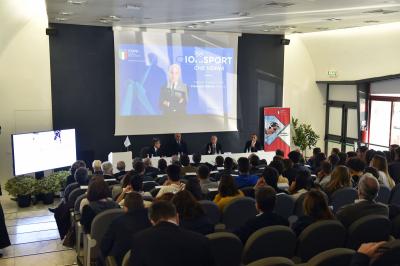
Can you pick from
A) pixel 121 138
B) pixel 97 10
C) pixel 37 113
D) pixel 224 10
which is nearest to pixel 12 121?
pixel 37 113

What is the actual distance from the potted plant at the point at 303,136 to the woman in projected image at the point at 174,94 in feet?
12.4

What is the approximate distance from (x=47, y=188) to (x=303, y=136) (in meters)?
7.71

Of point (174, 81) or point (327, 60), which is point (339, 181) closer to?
point (174, 81)

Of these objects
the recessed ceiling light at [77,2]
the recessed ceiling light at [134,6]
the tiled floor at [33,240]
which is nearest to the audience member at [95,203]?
the tiled floor at [33,240]

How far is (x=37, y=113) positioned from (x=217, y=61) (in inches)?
193

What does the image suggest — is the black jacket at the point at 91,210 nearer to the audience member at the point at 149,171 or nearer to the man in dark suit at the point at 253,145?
the audience member at the point at 149,171

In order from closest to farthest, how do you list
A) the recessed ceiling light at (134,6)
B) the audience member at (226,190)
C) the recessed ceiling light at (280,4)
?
the audience member at (226,190) < the recessed ceiling light at (280,4) < the recessed ceiling light at (134,6)

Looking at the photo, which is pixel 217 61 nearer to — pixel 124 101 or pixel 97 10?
pixel 124 101

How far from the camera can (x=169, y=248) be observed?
2.44 m

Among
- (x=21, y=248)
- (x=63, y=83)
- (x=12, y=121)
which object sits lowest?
(x=21, y=248)

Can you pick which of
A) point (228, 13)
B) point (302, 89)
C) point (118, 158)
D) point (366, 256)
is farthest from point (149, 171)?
point (302, 89)

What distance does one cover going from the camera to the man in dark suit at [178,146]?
10867 mm

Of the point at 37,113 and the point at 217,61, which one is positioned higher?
the point at 217,61

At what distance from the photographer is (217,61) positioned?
37.8ft
